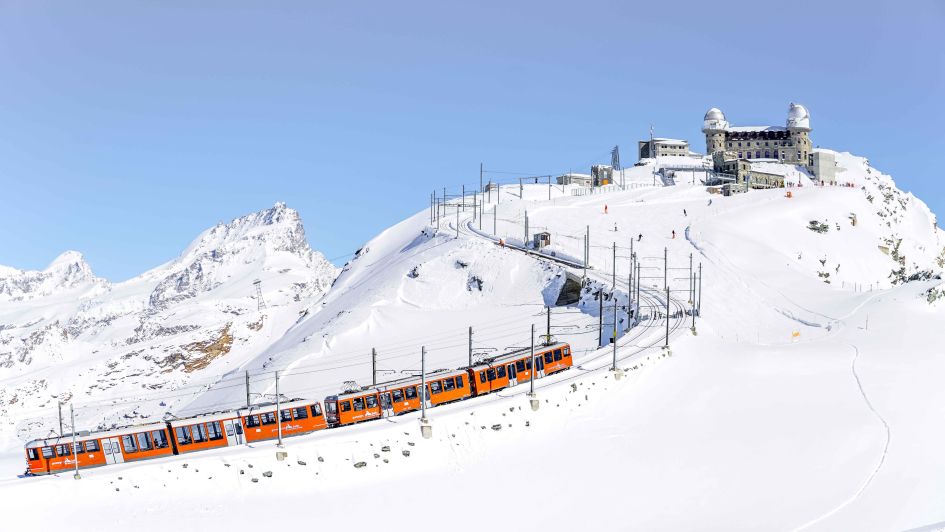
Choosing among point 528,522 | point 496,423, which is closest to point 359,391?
point 496,423

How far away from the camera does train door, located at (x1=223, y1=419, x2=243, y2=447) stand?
1826 inches

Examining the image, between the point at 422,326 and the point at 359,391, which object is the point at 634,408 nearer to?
the point at 359,391

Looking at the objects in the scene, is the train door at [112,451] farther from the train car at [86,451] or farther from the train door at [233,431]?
the train door at [233,431]

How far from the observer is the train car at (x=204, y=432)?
45.5m

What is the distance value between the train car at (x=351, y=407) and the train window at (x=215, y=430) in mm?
6001

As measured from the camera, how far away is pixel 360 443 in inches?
1786

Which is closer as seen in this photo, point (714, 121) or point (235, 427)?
point (235, 427)

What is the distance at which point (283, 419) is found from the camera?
47219mm

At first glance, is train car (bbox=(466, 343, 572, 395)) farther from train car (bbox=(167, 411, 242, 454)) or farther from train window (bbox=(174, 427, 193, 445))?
train window (bbox=(174, 427, 193, 445))

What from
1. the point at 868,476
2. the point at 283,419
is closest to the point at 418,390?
the point at 283,419

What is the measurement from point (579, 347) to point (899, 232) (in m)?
105

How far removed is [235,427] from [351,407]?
21.8 ft

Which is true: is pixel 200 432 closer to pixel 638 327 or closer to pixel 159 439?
pixel 159 439

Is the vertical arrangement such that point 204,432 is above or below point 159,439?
above
